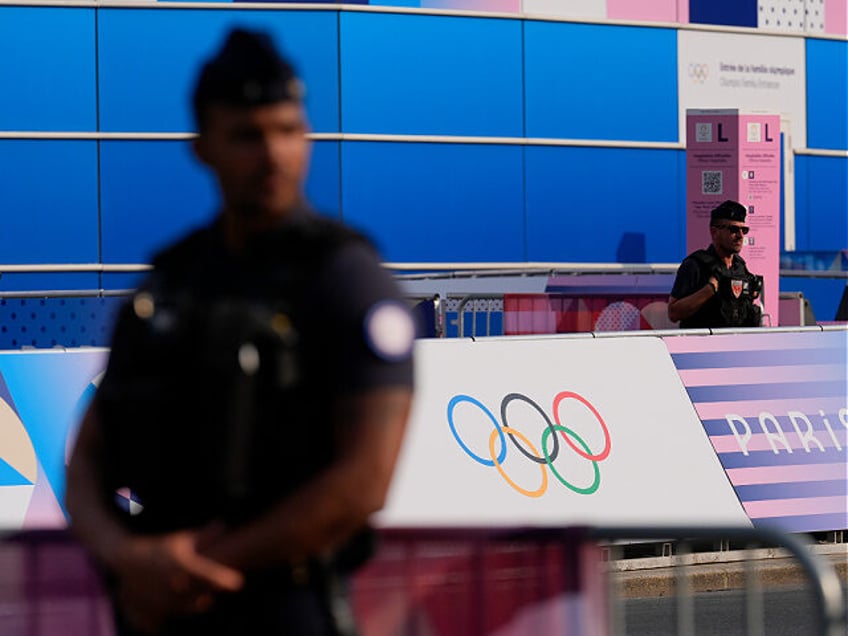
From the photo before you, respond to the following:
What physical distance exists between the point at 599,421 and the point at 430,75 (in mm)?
16624

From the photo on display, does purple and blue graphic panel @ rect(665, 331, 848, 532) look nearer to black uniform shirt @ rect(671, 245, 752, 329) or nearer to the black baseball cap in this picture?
black uniform shirt @ rect(671, 245, 752, 329)

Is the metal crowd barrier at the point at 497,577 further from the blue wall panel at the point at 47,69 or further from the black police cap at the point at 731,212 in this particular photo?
the blue wall panel at the point at 47,69

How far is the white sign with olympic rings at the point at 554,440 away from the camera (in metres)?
10.1

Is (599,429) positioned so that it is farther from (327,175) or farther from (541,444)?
(327,175)

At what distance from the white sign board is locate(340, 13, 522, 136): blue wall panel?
9.98 feet

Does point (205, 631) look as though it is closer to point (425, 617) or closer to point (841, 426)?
point (425, 617)

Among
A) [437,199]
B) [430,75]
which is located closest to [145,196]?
[437,199]

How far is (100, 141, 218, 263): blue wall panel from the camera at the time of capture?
2536 centimetres

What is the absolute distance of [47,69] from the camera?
25.2 meters

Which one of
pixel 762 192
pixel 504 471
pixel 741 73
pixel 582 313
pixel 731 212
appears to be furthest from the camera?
pixel 741 73

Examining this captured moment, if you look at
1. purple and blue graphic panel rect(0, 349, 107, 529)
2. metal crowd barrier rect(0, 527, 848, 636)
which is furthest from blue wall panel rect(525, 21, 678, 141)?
metal crowd barrier rect(0, 527, 848, 636)

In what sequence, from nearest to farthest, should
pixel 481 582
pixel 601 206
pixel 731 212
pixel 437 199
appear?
pixel 481 582 → pixel 731 212 → pixel 437 199 → pixel 601 206

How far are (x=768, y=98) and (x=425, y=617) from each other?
26126 mm

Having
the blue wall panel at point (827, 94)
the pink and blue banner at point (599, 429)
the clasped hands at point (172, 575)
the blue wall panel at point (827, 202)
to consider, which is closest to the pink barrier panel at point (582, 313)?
the pink and blue banner at point (599, 429)
